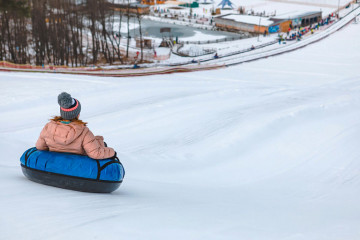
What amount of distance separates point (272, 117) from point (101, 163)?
7087 millimetres

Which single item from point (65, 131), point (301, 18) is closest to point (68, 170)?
point (65, 131)

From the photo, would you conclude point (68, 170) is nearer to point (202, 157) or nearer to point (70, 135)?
point (70, 135)

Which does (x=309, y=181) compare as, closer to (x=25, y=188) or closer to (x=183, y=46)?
(x=25, y=188)

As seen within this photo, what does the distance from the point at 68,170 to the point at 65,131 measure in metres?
0.48

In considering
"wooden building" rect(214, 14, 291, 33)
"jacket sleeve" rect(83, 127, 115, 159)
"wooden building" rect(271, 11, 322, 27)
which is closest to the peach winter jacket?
"jacket sleeve" rect(83, 127, 115, 159)

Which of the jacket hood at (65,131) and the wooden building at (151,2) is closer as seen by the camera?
the jacket hood at (65,131)

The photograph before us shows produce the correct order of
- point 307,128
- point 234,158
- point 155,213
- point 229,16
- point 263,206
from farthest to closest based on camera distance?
point 229,16 < point 307,128 < point 234,158 < point 263,206 < point 155,213

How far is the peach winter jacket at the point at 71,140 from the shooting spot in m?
4.32

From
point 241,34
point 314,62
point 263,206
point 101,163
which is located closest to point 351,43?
point 314,62

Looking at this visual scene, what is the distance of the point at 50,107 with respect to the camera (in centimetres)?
1143

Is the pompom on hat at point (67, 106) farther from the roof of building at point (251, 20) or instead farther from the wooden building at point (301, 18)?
the wooden building at point (301, 18)

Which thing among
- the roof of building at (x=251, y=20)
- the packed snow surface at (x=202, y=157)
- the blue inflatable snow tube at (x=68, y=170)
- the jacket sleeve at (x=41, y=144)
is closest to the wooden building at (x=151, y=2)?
the roof of building at (x=251, y=20)

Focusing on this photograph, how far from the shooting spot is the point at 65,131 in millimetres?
4301

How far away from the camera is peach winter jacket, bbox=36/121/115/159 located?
14.2ft
